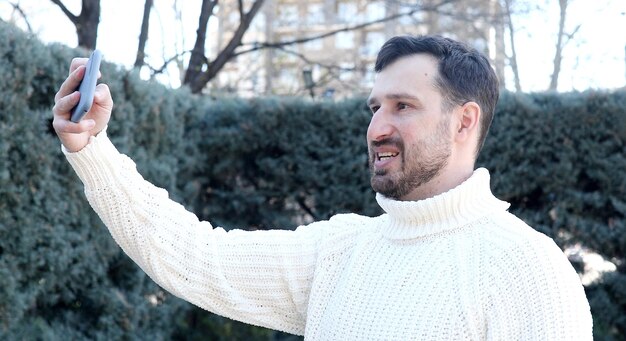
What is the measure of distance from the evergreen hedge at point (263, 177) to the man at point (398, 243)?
2545 mm

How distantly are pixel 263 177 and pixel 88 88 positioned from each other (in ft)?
16.6

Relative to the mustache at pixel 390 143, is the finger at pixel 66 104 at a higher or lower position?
higher

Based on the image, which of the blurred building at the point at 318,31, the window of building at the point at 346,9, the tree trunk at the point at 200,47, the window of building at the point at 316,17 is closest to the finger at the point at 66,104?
the tree trunk at the point at 200,47

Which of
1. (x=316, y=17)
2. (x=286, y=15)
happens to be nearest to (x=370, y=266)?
(x=286, y=15)

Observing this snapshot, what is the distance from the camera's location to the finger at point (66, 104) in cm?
204

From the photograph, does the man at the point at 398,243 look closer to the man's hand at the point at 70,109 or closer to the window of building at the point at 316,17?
the man's hand at the point at 70,109

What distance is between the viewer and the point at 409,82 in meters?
2.31

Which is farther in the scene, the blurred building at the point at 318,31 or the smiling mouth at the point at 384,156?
the blurred building at the point at 318,31

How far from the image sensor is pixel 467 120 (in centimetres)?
236

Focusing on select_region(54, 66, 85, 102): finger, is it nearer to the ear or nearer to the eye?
the eye

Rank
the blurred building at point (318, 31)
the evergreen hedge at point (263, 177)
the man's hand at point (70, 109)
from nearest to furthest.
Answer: the man's hand at point (70, 109)
the evergreen hedge at point (263, 177)
the blurred building at point (318, 31)

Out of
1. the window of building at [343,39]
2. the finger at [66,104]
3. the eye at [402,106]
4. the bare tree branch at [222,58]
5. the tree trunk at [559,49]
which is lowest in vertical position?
the finger at [66,104]

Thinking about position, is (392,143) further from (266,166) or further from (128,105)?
(266,166)

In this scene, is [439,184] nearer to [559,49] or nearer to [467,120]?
[467,120]
